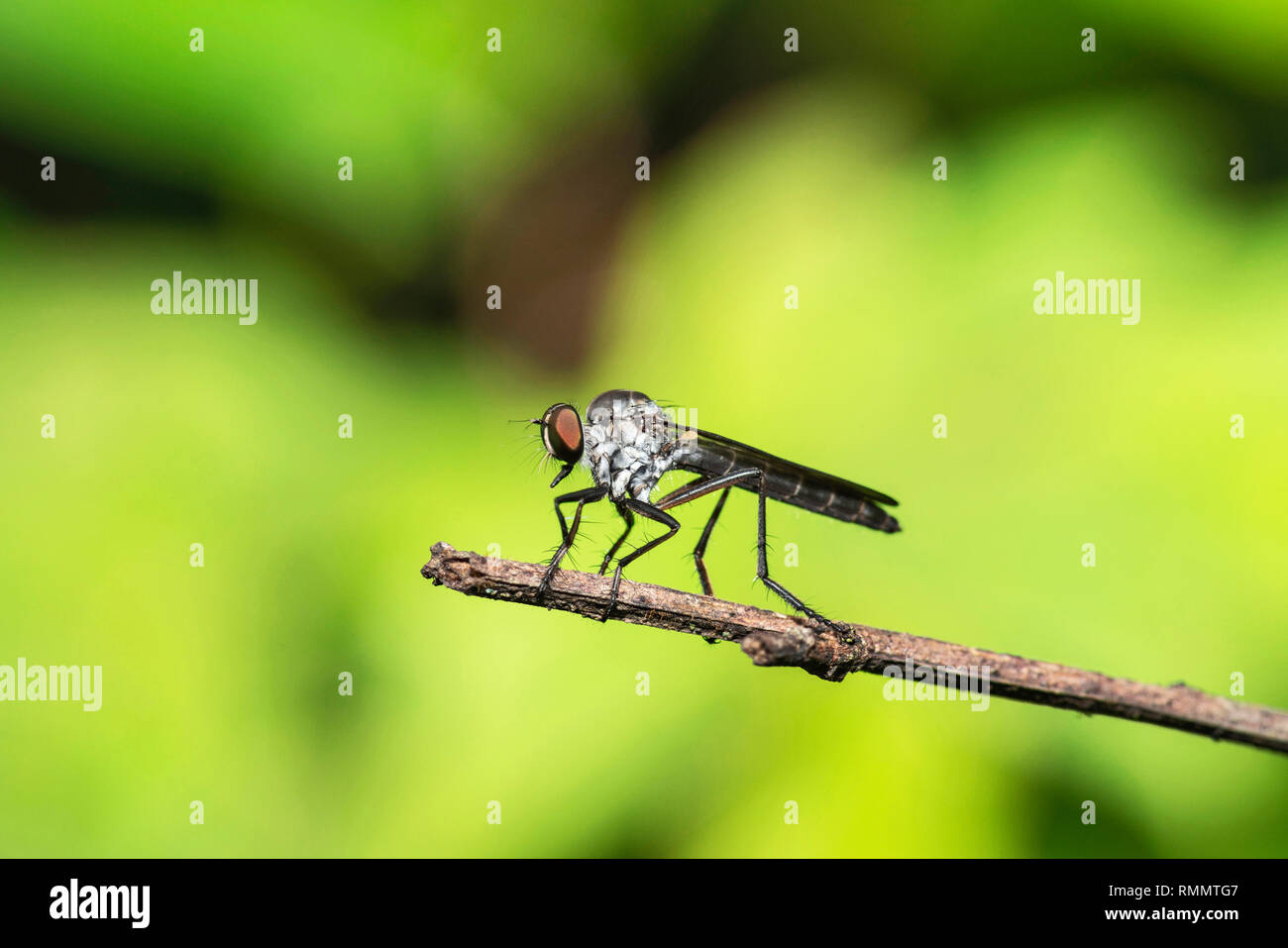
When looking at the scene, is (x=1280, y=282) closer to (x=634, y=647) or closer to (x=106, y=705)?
(x=634, y=647)

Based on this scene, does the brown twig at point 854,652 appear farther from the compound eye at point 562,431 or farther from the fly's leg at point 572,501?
the compound eye at point 562,431

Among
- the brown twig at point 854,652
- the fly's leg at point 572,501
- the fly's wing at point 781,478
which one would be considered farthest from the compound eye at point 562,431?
the brown twig at point 854,652

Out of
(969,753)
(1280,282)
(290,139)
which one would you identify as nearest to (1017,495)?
(969,753)
